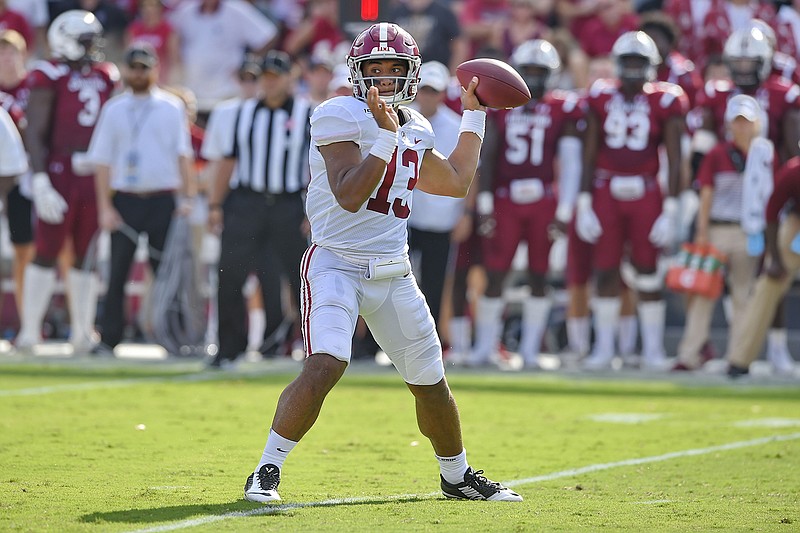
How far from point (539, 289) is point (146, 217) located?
3.06 m

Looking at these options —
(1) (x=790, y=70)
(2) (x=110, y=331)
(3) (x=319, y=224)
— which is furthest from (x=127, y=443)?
(1) (x=790, y=70)

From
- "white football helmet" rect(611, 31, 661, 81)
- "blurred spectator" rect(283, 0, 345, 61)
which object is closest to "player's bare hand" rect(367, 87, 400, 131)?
"white football helmet" rect(611, 31, 661, 81)

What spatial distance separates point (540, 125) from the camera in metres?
11.5

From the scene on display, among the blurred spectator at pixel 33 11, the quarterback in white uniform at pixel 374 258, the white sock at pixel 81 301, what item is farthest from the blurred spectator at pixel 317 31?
the quarterback in white uniform at pixel 374 258

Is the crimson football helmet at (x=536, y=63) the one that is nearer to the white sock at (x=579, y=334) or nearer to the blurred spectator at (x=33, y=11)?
the white sock at (x=579, y=334)

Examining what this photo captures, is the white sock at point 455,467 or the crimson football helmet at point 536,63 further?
the crimson football helmet at point 536,63

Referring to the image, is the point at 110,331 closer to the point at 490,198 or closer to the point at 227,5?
the point at 490,198

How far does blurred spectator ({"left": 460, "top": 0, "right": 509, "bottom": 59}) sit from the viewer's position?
14000 millimetres

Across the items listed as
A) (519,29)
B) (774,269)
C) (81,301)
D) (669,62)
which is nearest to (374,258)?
(774,269)

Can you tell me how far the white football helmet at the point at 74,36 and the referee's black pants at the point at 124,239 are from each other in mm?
1173

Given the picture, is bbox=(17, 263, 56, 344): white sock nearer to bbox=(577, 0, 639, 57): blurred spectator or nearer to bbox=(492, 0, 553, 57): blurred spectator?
bbox=(492, 0, 553, 57): blurred spectator

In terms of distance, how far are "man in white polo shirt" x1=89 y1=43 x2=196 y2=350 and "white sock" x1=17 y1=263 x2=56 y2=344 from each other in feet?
1.66

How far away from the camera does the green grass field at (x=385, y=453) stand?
5.12 metres

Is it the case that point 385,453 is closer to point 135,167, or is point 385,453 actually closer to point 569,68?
point 135,167
